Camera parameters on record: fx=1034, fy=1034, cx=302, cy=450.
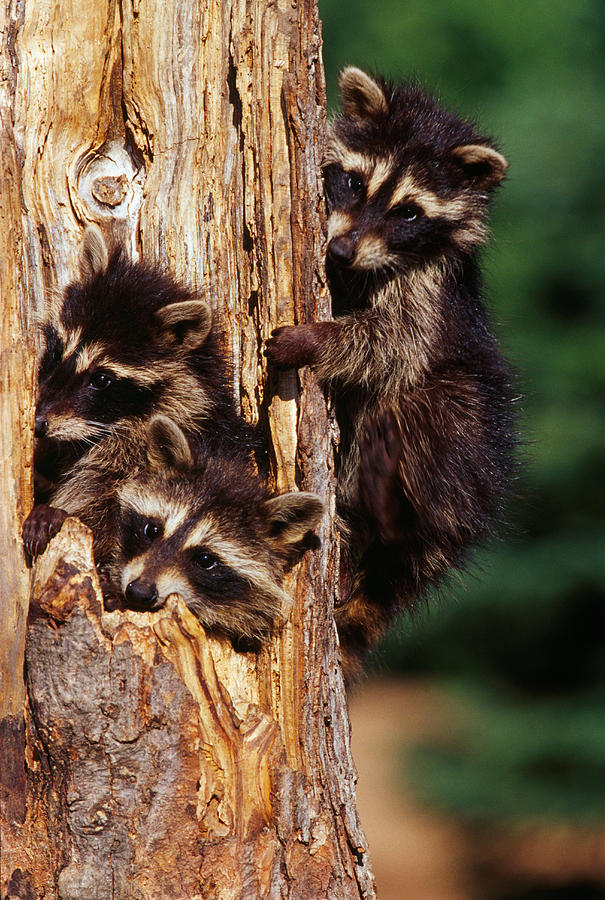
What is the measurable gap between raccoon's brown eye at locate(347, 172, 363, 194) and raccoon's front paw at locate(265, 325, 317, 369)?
2.94ft

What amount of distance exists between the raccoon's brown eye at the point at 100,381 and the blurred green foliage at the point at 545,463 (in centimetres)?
358

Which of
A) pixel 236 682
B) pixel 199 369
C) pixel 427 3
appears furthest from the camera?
pixel 427 3

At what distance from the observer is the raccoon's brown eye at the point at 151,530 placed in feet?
9.98

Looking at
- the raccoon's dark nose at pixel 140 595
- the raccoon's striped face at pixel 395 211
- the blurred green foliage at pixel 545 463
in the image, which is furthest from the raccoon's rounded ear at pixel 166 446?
the blurred green foliage at pixel 545 463

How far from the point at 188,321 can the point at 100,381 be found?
0.35m

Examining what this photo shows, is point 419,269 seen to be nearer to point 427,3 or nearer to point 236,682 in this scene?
point 236,682

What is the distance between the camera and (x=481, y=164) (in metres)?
3.80

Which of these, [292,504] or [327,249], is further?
[327,249]

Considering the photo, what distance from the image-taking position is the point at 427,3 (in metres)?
A: 8.89

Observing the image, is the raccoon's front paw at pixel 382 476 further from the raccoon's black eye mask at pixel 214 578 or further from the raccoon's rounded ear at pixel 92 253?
the raccoon's rounded ear at pixel 92 253

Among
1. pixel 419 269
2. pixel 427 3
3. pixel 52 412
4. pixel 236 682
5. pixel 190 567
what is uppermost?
pixel 427 3

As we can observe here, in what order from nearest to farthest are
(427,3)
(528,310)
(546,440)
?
1. (546,440)
2. (528,310)
3. (427,3)

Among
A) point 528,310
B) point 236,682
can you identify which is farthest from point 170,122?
point 528,310

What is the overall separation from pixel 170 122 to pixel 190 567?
1335 mm
